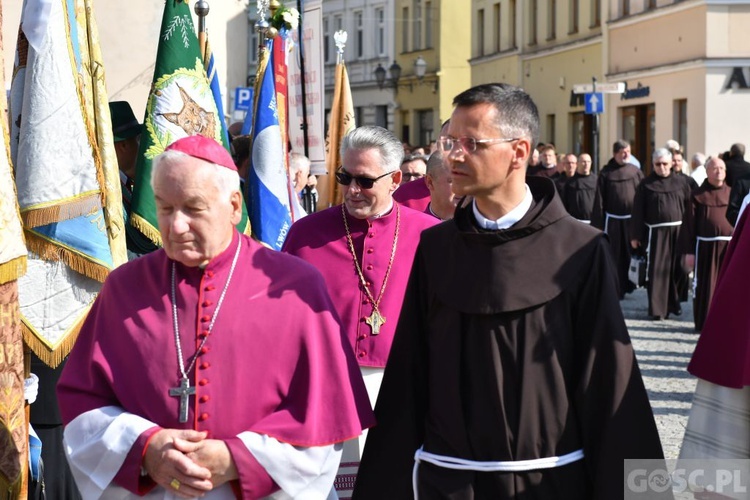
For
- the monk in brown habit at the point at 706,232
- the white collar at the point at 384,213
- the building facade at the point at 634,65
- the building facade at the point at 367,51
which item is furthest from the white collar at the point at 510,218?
the building facade at the point at 367,51

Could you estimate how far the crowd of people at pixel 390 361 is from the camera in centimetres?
405

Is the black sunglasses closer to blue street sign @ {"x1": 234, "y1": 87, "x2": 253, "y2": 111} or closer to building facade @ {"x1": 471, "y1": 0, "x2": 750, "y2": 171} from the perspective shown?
blue street sign @ {"x1": 234, "y1": 87, "x2": 253, "y2": 111}

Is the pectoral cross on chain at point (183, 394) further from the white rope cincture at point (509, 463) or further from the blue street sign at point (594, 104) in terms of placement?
the blue street sign at point (594, 104)

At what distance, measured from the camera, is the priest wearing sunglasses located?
5.90 m

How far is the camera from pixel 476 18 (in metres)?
46.8

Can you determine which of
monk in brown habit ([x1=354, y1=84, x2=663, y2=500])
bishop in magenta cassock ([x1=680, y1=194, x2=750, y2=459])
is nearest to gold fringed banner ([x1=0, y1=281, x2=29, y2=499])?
monk in brown habit ([x1=354, y1=84, x2=663, y2=500])

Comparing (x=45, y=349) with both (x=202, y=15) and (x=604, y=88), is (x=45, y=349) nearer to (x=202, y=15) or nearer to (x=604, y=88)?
(x=202, y=15)

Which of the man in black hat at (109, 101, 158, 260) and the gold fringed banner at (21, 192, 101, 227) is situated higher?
the man in black hat at (109, 101, 158, 260)

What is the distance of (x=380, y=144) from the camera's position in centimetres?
599

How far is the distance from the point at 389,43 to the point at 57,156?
50034 mm

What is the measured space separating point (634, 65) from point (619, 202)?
14.5m

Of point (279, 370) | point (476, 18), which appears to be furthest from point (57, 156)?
point (476, 18)

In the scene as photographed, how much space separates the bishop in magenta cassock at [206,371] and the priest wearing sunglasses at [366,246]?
1555mm

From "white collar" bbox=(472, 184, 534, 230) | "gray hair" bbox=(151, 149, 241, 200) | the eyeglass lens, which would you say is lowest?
"white collar" bbox=(472, 184, 534, 230)
